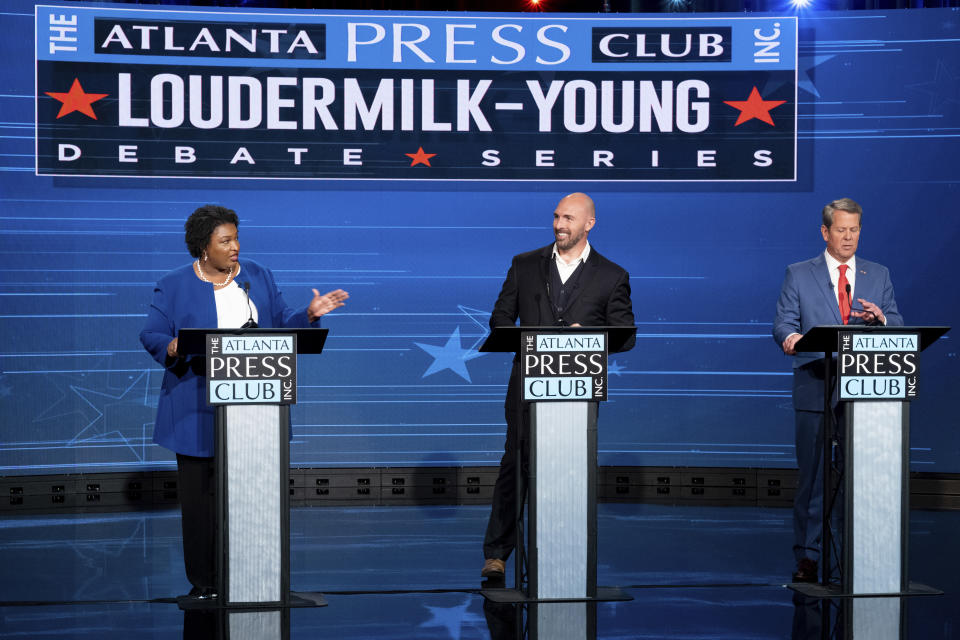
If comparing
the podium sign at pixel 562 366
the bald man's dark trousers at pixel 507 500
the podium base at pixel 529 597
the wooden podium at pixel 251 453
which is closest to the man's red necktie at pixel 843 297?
the podium sign at pixel 562 366

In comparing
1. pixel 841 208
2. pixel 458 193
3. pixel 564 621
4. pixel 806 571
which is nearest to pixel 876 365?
pixel 841 208

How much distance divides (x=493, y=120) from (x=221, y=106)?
62.9 inches

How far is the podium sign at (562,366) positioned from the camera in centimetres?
411

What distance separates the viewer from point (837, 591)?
14.3 ft

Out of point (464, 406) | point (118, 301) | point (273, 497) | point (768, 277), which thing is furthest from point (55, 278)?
point (768, 277)

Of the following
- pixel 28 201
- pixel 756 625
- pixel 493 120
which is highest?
pixel 493 120

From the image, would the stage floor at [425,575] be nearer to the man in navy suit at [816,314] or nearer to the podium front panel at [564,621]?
the podium front panel at [564,621]

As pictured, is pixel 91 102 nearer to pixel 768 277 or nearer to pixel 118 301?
pixel 118 301

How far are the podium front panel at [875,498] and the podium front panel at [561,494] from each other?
1034 millimetres

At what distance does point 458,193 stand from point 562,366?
291 centimetres

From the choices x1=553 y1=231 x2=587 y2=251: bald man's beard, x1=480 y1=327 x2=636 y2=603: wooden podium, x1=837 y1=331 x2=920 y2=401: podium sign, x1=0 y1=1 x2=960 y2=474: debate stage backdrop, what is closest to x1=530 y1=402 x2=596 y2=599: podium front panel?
x1=480 y1=327 x2=636 y2=603: wooden podium

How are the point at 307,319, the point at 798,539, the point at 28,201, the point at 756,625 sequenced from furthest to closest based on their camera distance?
the point at 28,201, the point at 798,539, the point at 307,319, the point at 756,625

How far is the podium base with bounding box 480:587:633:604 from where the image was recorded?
4160 mm

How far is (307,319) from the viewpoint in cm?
445
